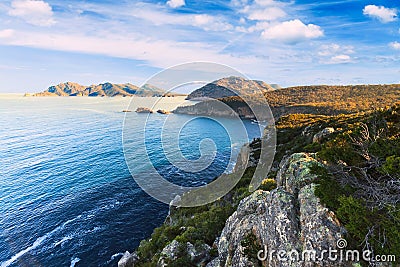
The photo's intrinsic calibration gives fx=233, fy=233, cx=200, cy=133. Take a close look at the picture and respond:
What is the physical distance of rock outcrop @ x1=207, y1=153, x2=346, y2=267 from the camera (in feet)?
32.1

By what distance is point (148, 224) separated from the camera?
40.4 meters

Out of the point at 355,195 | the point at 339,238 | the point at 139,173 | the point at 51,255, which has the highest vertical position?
the point at 355,195

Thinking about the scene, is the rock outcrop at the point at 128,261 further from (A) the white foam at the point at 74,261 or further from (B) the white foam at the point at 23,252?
(B) the white foam at the point at 23,252

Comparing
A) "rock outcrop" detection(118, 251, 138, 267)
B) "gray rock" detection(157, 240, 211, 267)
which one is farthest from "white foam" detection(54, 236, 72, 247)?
"gray rock" detection(157, 240, 211, 267)

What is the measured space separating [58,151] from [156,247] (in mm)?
57694

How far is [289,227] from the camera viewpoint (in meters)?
10.8

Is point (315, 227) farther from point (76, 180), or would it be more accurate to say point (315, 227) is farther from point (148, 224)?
point (76, 180)

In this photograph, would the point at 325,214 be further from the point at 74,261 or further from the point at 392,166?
the point at 74,261

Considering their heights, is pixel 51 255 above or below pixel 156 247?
below

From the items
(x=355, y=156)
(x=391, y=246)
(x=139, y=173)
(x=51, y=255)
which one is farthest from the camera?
(x=139, y=173)

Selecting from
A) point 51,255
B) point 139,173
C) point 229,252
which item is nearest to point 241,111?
point 139,173

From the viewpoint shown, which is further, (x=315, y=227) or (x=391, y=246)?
(x=315, y=227)

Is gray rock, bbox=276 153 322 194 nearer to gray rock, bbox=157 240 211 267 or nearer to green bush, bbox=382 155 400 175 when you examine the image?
green bush, bbox=382 155 400 175

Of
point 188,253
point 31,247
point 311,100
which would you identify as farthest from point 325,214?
point 311,100
